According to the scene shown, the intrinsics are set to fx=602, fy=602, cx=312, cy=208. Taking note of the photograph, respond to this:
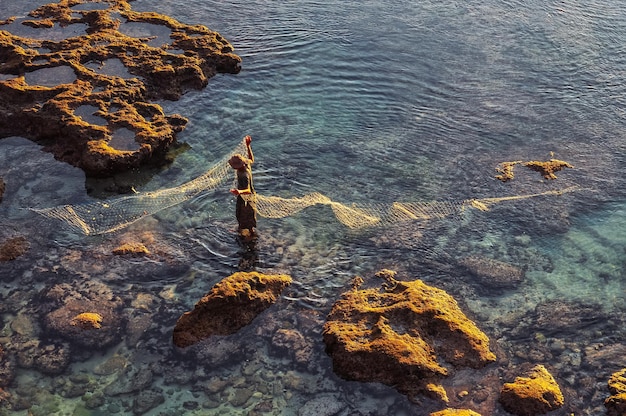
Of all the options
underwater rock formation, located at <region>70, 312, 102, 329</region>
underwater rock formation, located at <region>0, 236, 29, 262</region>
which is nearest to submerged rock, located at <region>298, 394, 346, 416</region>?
underwater rock formation, located at <region>70, 312, 102, 329</region>

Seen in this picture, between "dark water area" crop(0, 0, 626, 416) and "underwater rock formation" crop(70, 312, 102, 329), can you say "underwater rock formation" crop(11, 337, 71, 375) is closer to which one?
"dark water area" crop(0, 0, 626, 416)

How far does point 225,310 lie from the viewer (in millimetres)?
9508

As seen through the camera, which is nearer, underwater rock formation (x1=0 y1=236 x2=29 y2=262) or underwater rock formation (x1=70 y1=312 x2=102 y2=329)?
underwater rock formation (x1=70 y1=312 x2=102 y2=329)

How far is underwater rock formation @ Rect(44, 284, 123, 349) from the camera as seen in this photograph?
30.5ft

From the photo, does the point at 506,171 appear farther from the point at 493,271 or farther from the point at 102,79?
the point at 102,79

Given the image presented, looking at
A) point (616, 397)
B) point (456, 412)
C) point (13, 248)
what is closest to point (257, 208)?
point (13, 248)

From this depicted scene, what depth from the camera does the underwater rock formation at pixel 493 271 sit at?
10.5 m

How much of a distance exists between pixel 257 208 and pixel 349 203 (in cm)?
188

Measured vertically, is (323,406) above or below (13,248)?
below

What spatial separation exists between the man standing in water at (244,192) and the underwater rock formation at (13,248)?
3.83 metres

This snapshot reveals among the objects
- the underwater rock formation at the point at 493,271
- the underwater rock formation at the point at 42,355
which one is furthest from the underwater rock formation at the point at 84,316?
the underwater rock formation at the point at 493,271

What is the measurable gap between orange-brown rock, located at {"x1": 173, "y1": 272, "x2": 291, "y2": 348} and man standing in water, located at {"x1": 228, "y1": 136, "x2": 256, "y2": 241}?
1.33 meters

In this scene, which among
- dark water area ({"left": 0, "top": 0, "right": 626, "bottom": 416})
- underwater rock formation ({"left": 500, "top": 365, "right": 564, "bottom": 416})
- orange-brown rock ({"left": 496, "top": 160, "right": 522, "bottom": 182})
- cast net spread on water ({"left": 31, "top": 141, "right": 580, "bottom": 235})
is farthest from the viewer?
orange-brown rock ({"left": 496, "top": 160, "right": 522, "bottom": 182})

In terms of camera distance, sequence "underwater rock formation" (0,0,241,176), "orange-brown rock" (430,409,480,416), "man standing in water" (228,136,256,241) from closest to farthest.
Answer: "orange-brown rock" (430,409,480,416)
"man standing in water" (228,136,256,241)
"underwater rock formation" (0,0,241,176)
